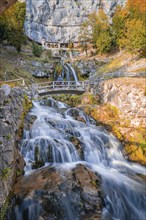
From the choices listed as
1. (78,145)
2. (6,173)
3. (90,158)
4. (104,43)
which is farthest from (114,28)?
(6,173)

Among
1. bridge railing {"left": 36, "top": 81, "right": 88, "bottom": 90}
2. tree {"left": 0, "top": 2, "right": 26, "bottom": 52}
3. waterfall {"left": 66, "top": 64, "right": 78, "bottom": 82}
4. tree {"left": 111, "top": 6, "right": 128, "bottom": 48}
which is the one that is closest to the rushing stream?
bridge railing {"left": 36, "top": 81, "right": 88, "bottom": 90}

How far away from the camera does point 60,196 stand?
9234 mm

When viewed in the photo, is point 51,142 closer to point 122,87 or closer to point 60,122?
point 60,122

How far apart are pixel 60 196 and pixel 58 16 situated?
220 ft

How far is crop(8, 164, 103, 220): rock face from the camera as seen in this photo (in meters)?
8.70

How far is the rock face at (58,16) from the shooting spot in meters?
64.7

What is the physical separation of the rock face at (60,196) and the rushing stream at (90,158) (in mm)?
91

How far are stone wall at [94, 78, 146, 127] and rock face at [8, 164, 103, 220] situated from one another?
9334mm

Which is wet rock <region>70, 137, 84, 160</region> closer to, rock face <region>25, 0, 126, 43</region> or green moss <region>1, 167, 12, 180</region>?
green moss <region>1, 167, 12, 180</region>

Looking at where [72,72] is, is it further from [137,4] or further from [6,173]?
[6,173]

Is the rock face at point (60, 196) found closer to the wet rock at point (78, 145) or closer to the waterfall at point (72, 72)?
the wet rock at point (78, 145)

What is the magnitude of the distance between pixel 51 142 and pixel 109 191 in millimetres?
4701

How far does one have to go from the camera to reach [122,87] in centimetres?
2034

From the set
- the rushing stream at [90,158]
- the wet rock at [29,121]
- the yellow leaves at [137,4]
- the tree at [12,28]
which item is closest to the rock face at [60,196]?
the rushing stream at [90,158]
